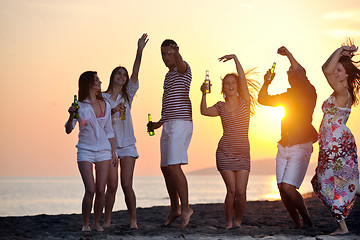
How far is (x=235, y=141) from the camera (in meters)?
7.49

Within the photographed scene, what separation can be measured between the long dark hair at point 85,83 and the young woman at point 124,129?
351mm

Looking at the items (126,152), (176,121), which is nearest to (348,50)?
(176,121)

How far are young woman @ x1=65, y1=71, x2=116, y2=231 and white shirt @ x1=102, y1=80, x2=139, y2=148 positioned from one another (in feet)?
0.71

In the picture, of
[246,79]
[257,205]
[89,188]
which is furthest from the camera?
[257,205]

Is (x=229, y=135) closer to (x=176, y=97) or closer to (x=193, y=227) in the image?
(x=176, y=97)

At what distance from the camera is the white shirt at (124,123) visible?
7422 millimetres

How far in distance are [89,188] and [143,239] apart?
3.49 ft

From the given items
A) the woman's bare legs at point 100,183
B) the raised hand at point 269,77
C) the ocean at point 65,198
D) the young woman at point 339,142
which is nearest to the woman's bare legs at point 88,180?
the woman's bare legs at point 100,183

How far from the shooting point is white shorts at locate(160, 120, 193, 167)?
7.29 metres

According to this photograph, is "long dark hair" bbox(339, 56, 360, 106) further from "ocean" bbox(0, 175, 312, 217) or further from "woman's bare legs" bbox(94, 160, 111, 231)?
"ocean" bbox(0, 175, 312, 217)

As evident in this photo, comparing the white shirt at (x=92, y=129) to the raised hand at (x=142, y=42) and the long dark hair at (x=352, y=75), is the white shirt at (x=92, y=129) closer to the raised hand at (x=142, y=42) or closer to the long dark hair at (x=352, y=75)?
the raised hand at (x=142, y=42)

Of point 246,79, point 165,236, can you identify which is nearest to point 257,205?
point 246,79

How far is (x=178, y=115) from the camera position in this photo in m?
7.34

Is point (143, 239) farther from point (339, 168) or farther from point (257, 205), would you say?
point (257, 205)
